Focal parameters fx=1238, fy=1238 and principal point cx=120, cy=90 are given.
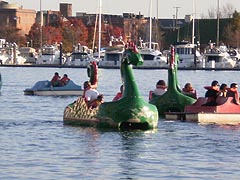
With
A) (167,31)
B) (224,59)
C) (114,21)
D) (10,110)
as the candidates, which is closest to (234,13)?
(167,31)

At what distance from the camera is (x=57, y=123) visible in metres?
38.5

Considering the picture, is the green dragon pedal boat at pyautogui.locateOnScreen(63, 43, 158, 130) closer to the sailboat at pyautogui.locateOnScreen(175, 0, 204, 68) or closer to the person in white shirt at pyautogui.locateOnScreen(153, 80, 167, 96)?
the person in white shirt at pyautogui.locateOnScreen(153, 80, 167, 96)

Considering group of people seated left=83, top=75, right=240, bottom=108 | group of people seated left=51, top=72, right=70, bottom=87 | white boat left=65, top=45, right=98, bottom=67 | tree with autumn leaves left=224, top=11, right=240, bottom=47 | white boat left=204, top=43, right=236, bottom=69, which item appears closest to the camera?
group of people seated left=83, top=75, right=240, bottom=108

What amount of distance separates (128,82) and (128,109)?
2.50 feet

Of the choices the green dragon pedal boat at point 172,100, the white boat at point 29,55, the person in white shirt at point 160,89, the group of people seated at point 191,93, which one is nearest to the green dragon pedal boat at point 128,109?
the group of people seated at point 191,93

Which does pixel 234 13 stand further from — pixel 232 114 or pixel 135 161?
pixel 135 161

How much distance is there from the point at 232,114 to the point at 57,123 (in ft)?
17.8

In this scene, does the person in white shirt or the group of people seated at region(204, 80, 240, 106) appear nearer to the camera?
the group of people seated at region(204, 80, 240, 106)

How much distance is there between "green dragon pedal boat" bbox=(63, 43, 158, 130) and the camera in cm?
3350

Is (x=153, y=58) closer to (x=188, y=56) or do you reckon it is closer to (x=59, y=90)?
(x=188, y=56)

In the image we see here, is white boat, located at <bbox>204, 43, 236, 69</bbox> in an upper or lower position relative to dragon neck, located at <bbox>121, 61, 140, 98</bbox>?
lower

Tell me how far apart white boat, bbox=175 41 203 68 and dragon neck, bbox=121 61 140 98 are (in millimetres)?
92307

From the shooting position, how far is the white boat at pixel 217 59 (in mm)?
127688

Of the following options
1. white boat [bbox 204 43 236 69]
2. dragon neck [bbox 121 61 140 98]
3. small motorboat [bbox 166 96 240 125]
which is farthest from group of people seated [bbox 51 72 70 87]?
white boat [bbox 204 43 236 69]
